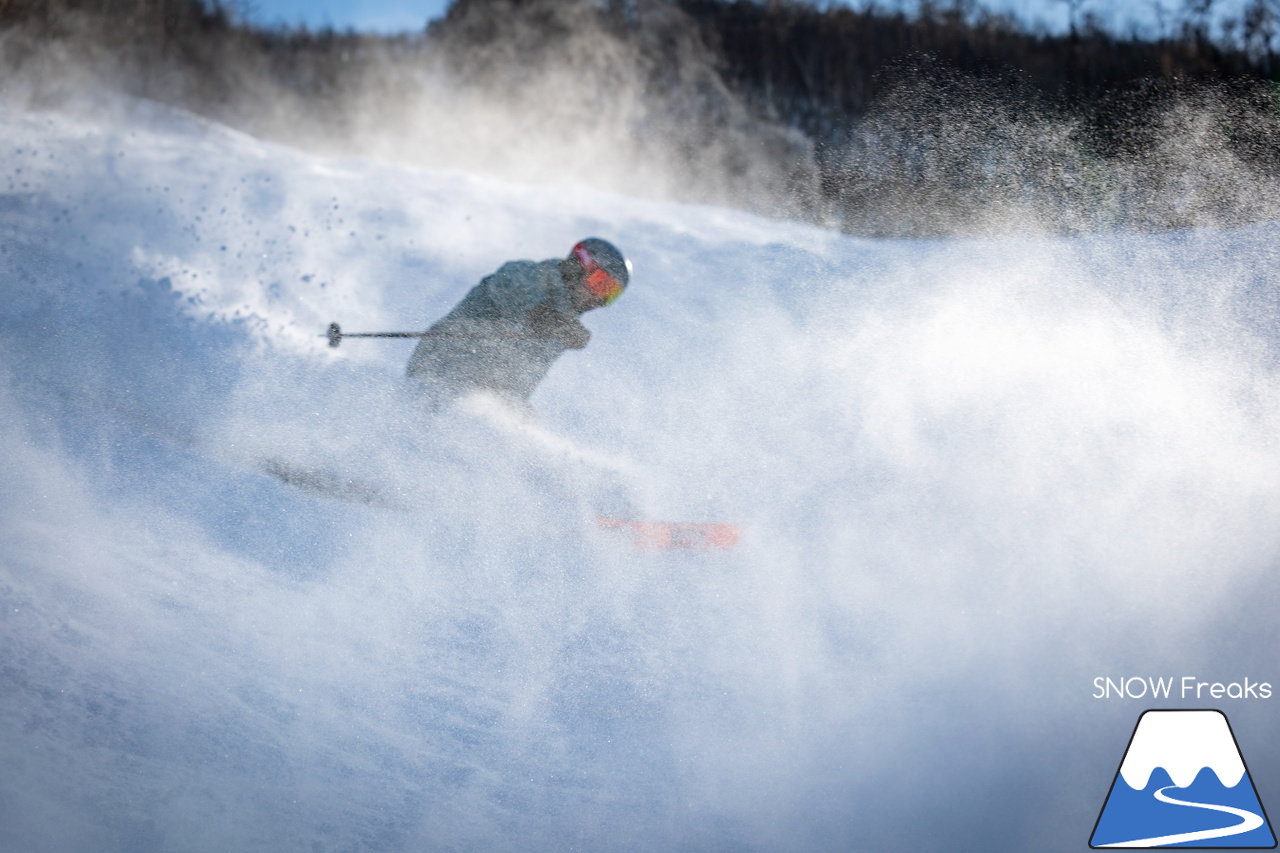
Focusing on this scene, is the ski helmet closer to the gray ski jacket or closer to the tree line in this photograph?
the gray ski jacket

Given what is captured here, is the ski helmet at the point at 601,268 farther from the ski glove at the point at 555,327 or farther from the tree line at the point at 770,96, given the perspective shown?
the tree line at the point at 770,96

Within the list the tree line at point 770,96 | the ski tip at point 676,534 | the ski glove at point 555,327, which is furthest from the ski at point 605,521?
the tree line at point 770,96

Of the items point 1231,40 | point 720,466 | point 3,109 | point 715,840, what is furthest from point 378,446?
point 1231,40

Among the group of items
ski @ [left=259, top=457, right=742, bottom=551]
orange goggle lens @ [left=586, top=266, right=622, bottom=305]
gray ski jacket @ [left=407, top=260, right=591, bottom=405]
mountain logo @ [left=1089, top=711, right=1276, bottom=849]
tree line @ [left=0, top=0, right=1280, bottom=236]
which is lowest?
mountain logo @ [left=1089, top=711, right=1276, bottom=849]

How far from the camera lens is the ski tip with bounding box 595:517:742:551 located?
3.52 m

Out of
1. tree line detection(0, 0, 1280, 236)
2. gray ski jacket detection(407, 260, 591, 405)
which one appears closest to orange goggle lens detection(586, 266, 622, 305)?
gray ski jacket detection(407, 260, 591, 405)

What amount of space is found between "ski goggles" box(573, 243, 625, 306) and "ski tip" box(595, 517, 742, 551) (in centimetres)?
108

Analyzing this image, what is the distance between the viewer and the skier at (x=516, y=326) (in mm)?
3516

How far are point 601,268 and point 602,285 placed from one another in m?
0.08

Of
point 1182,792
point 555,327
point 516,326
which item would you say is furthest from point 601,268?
point 1182,792

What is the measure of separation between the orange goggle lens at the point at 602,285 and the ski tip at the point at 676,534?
1066 mm

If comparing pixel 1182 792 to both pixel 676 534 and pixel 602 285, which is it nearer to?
pixel 676 534

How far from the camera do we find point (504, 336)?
3625mm

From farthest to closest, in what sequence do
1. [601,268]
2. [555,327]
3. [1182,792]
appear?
[555,327]
[601,268]
[1182,792]
